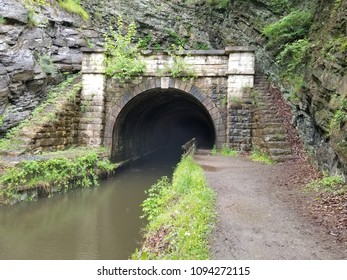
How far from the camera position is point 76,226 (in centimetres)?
686

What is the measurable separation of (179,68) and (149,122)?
8074 millimetres

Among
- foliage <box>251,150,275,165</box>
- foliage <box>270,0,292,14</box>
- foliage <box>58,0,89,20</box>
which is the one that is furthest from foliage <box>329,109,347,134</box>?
foliage <box>58,0,89,20</box>

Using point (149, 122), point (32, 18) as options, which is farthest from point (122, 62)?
point (149, 122)

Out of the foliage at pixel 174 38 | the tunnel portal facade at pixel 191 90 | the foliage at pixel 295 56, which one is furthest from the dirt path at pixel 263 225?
the foliage at pixel 174 38

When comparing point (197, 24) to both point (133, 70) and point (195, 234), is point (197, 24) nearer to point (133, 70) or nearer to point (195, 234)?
point (133, 70)

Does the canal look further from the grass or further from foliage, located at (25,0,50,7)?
foliage, located at (25,0,50,7)

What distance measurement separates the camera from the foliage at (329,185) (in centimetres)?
567

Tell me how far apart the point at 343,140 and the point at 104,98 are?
976 cm

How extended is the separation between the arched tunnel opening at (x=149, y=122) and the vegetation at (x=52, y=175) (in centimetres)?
284

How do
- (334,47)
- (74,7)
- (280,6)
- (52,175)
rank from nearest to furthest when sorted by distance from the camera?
(334,47) < (52,175) < (280,6) < (74,7)

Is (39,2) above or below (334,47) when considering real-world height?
above

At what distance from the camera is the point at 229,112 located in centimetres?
1262

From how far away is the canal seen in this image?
5430 mm

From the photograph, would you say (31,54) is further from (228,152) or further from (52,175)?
(228,152)
